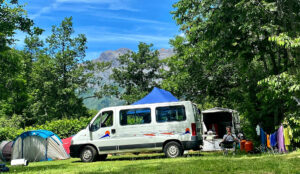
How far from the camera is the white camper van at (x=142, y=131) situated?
12734mm

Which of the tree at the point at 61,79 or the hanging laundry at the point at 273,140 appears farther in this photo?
the tree at the point at 61,79

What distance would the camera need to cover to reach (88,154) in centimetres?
1345

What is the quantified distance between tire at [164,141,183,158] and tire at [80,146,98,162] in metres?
3.09

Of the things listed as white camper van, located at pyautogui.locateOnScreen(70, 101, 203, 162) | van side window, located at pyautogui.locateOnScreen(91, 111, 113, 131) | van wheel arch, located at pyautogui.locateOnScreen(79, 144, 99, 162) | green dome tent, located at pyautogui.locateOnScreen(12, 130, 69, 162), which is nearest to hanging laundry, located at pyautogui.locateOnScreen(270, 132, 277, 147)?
white camper van, located at pyautogui.locateOnScreen(70, 101, 203, 162)

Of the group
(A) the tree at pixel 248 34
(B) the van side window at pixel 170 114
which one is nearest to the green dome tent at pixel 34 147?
(B) the van side window at pixel 170 114

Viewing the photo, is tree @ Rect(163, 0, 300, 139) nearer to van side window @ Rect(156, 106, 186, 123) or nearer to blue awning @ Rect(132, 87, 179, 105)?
blue awning @ Rect(132, 87, 179, 105)

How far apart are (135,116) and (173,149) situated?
2.10 meters

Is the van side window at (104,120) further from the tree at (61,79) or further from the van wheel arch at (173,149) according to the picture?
the tree at (61,79)

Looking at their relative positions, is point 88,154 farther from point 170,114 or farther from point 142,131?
point 170,114

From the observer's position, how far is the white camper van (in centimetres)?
1273

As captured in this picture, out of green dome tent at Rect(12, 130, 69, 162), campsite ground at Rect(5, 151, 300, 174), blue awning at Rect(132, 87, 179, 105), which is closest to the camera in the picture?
campsite ground at Rect(5, 151, 300, 174)

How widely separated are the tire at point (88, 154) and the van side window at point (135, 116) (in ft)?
5.60

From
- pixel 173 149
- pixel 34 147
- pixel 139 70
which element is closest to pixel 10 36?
pixel 34 147

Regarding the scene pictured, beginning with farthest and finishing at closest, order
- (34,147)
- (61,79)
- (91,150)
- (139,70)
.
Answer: (139,70)
(61,79)
(34,147)
(91,150)
